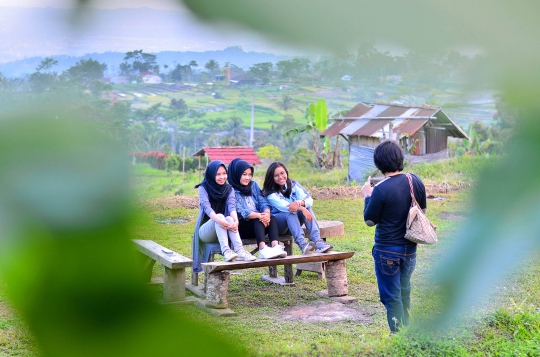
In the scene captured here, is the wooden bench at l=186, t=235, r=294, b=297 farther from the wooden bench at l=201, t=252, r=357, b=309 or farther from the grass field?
the wooden bench at l=201, t=252, r=357, b=309

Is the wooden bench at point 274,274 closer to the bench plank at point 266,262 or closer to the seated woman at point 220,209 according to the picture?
the seated woman at point 220,209

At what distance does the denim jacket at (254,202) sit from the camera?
18.6 ft

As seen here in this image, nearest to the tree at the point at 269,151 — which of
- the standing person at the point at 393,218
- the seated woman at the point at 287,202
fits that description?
the standing person at the point at 393,218

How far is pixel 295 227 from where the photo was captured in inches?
232

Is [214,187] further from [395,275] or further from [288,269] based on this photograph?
[395,275]

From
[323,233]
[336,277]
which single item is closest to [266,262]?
[336,277]

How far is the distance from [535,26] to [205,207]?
188 inches

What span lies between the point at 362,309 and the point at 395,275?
144 cm

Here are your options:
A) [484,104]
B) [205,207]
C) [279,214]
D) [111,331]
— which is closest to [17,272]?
[111,331]

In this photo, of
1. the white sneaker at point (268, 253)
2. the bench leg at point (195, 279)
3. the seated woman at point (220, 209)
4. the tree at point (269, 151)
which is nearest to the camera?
the tree at point (269, 151)

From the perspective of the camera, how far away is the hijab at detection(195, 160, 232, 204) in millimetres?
5207

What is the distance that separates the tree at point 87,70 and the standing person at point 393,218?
11.7 ft

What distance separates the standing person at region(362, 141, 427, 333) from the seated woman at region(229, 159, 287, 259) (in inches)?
→ 56.9

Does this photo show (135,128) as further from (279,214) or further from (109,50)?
(279,214)
